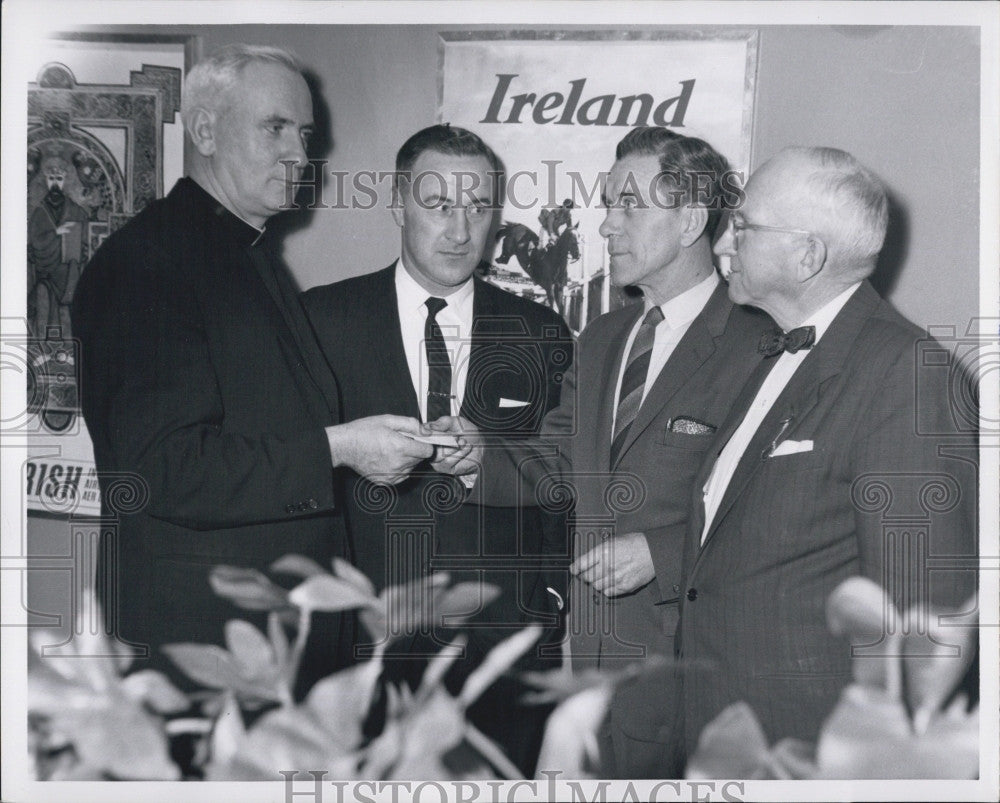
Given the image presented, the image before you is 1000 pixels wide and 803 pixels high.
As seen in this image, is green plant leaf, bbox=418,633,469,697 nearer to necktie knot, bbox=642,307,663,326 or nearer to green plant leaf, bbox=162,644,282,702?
green plant leaf, bbox=162,644,282,702

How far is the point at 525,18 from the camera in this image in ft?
9.56

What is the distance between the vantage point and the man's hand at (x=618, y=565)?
112 inches

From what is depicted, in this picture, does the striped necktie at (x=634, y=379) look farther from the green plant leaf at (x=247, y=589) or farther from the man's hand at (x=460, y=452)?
the green plant leaf at (x=247, y=589)

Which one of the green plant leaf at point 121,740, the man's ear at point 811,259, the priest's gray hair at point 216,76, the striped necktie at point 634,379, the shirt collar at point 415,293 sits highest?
the priest's gray hair at point 216,76

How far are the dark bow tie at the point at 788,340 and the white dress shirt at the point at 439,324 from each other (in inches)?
30.5

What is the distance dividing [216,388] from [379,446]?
449 mm

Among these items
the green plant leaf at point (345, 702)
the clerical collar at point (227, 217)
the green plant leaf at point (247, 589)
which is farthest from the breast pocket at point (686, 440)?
the clerical collar at point (227, 217)

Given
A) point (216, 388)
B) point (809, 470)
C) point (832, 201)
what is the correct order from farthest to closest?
1. point (216, 388)
2. point (832, 201)
3. point (809, 470)

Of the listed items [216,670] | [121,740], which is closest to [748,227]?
[216,670]

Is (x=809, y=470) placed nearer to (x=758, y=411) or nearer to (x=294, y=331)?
(x=758, y=411)

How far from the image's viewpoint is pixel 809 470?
102 inches

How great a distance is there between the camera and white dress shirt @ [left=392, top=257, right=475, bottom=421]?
9.50 ft

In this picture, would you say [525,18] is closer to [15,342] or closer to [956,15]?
[956,15]

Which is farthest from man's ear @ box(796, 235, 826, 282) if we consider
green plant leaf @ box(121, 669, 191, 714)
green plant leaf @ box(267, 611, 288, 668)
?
green plant leaf @ box(121, 669, 191, 714)
